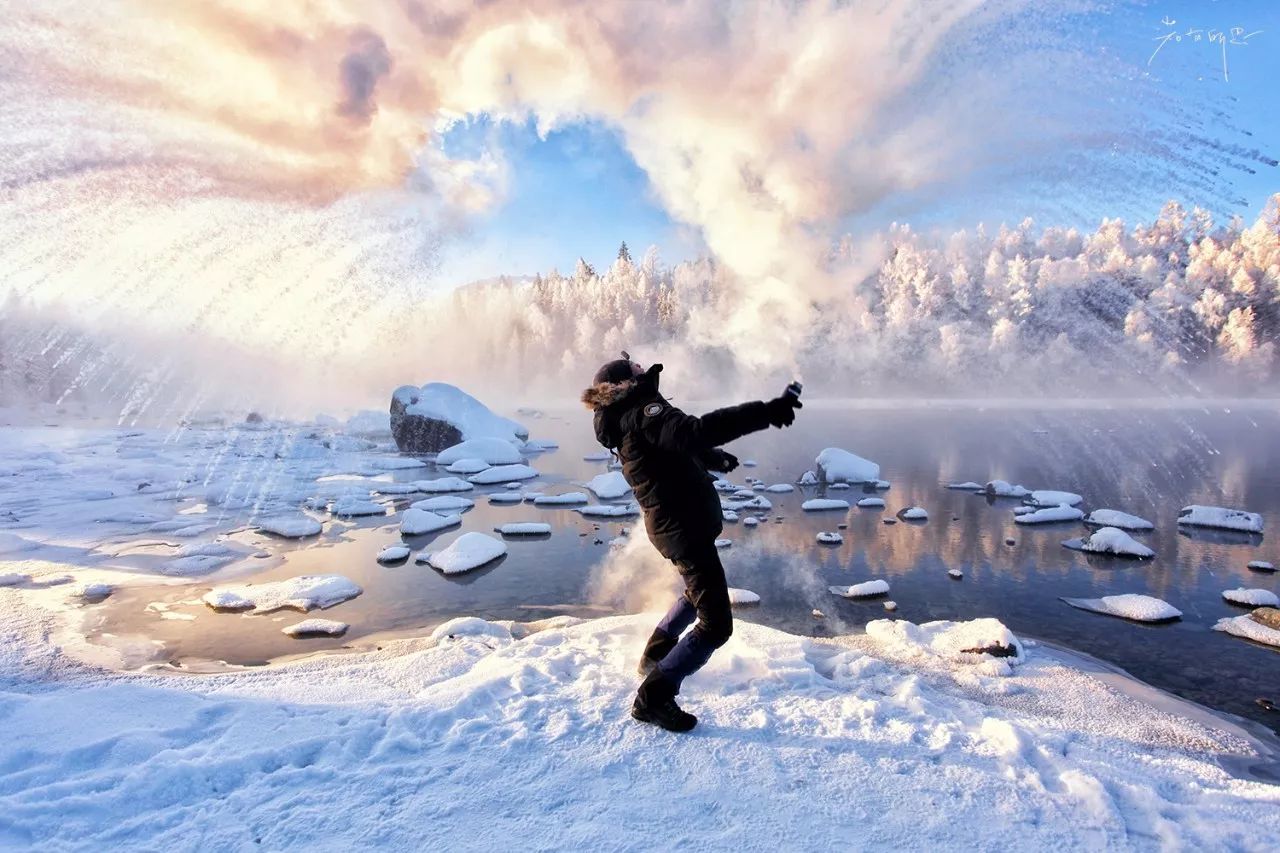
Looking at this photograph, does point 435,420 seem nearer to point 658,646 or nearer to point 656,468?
point 658,646

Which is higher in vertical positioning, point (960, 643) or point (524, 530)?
point (960, 643)

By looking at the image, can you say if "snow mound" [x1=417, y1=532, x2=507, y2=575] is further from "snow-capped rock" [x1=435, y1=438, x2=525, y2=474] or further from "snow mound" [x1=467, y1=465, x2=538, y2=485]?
"snow-capped rock" [x1=435, y1=438, x2=525, y2=474]

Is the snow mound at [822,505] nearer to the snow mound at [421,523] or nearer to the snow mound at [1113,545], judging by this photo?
the snow mound at [1113,545]

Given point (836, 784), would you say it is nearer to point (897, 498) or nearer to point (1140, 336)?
point (897, 498)

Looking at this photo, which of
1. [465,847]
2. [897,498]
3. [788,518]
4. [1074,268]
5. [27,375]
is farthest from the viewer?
[1074,268]

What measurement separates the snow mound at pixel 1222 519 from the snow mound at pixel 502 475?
23896mm

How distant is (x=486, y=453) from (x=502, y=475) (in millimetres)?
6621

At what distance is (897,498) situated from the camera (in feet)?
76.9

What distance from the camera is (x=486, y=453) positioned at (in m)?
34.8

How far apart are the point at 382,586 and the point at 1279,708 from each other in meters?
13.4

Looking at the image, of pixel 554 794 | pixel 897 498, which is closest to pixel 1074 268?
pixel 897 498

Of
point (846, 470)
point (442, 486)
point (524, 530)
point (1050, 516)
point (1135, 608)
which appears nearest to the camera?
point (1135, 608)

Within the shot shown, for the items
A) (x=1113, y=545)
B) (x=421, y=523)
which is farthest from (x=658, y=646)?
(x=1113, y=545)

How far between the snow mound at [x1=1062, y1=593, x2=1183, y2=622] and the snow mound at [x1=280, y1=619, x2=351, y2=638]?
40.9ft
